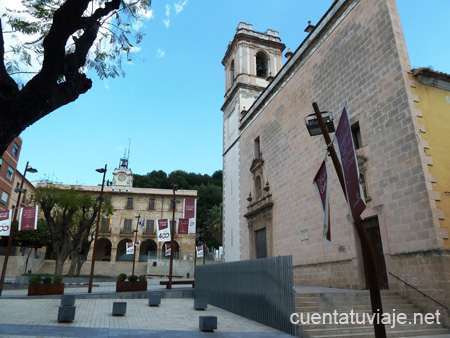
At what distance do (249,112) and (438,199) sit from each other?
15861 millimetres

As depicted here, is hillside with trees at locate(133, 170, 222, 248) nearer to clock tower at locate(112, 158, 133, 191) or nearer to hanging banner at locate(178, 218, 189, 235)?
clock tower at locate(112, 158, 133, 191)

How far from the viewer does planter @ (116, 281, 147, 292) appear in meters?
16.4

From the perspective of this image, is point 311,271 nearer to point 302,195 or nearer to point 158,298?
point 302,195

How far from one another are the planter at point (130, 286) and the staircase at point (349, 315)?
995cm

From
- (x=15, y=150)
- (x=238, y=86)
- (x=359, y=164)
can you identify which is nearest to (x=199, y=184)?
(x=15, y=150)

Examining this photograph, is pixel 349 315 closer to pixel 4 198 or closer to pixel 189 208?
pixel 189 208

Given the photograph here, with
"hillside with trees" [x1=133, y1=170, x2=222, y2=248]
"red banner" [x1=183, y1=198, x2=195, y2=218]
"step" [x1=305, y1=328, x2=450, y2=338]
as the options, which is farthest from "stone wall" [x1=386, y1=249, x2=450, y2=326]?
"hillside with trees" [x1=133, y1=170, x2=222, y2=248]

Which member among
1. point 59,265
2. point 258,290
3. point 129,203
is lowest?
point 258,290

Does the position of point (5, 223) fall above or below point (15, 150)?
below

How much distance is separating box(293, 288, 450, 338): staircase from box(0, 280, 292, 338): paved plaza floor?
993 millimetres

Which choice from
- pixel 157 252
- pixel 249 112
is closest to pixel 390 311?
pixel 249 112

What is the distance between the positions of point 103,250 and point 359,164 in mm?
44820

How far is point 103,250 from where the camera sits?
48219mm

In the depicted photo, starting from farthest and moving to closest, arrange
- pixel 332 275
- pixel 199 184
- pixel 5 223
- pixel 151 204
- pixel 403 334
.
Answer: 1. pixel 199 184
2. pixel 151 204
3. pixel 5 223
4. pixel 332 275
5. pixel 403 334
